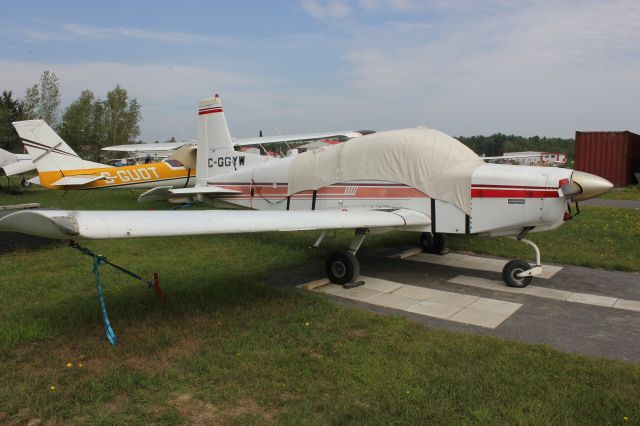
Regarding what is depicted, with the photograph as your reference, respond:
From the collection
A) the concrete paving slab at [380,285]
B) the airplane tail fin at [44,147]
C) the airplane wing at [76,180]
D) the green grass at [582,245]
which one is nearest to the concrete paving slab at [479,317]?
the concrete paving slab at [380,285]

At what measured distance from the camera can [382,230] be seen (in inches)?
279

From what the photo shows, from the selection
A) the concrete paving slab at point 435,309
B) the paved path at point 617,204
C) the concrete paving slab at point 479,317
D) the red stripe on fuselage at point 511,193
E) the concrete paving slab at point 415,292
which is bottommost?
the concrete paving slab at point 479,317

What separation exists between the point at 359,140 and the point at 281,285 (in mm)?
2843

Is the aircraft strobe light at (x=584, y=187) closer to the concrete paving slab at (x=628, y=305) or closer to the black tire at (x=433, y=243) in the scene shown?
the concrete paving slab at (x=628, y=305)

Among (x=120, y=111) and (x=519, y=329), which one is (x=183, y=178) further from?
(x=120, y=111)

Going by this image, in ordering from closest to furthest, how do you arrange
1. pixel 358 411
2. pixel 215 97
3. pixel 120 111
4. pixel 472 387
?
pixel 358 411
pixel 472 387
pixel 215 97
pixel 120 111

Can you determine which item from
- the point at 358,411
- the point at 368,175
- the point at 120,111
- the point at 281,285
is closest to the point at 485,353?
the point at 358,411

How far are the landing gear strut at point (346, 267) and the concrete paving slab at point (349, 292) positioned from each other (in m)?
0.10

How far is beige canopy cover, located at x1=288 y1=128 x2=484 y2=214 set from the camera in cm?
700

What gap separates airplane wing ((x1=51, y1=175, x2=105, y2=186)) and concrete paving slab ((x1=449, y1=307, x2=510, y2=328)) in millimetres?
14965

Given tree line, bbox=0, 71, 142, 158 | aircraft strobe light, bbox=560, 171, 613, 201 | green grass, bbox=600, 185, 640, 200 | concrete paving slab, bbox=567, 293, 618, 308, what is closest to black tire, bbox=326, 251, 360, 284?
concrete paving slab, bbox=567, 293, 618, 308

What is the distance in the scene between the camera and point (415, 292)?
6.73m

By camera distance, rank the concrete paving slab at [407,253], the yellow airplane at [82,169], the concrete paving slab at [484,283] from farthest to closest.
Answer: the yellow airplane at [82,169], the concrete paving slab at [407,253], the concrete paving slab at [484,283]

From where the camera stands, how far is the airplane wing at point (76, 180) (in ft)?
54.7
